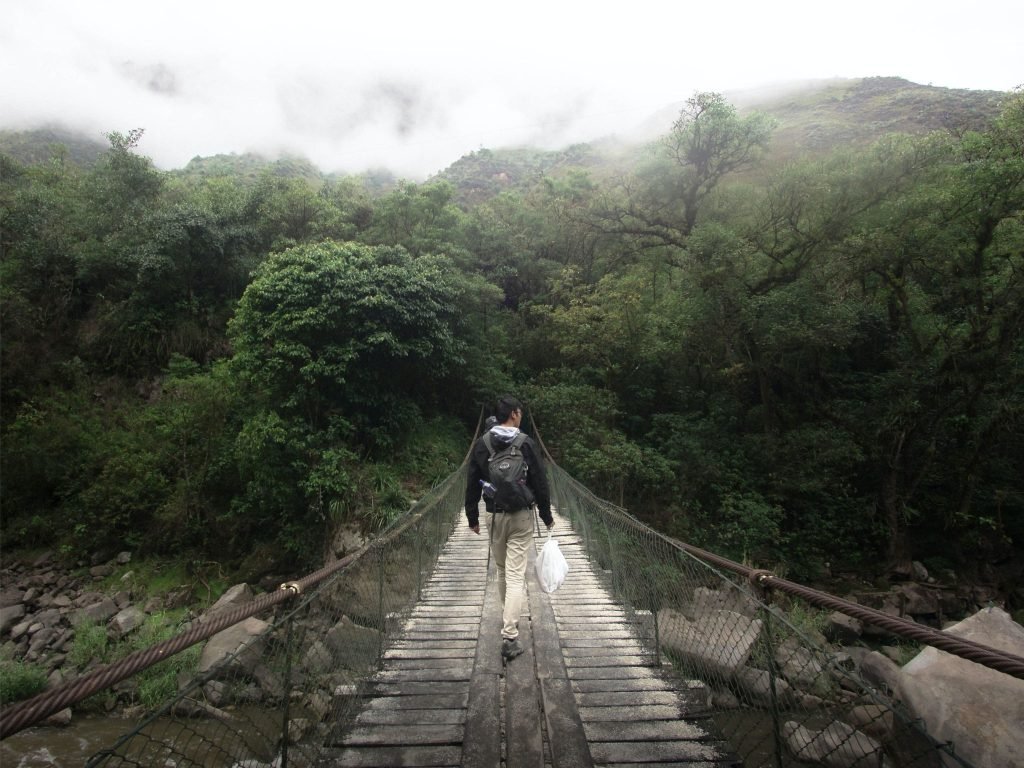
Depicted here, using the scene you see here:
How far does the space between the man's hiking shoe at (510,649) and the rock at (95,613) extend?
6486mm

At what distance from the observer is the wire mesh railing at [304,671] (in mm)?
1551

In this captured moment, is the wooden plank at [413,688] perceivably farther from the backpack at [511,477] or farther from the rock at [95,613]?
the rock at [95,613]

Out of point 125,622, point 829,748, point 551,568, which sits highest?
point 551,568

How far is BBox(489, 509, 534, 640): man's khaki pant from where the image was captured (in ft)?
8.14

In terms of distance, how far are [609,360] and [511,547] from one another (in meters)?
8.67

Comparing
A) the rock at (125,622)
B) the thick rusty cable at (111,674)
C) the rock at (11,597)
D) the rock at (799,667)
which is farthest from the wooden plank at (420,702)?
the rock at (11,597)

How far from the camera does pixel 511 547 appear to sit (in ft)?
8.41

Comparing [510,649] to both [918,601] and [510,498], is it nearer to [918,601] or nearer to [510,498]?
[510,498]

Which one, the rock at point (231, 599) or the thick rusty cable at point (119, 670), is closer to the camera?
the thick rusty cable at point (119, 670)

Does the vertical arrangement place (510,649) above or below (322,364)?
below

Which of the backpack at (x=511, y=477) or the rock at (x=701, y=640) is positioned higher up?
the backpack at (x=511, y=477)

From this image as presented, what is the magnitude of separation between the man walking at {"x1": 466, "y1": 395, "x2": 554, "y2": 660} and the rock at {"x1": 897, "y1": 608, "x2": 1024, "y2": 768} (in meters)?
2.35

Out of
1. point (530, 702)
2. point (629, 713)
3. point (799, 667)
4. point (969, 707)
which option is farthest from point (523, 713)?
point (799, 667)

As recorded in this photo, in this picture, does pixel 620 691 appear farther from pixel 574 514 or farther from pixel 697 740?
pixel 574 514
